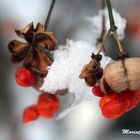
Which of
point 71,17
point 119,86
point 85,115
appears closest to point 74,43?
point 119,86

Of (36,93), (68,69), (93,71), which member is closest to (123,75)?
(93,71)

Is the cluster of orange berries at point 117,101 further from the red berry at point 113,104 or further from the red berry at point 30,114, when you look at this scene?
the red berry at point 30,114

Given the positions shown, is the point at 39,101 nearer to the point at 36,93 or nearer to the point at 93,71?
the point at 93,71

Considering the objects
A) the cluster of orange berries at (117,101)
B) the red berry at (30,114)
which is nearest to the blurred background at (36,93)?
A: the red berry at (30,114)

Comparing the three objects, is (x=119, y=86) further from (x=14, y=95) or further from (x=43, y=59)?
(x=14, y=95)

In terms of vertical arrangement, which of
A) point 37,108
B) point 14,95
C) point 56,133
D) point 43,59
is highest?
point 43,59

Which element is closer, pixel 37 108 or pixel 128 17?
Result: pixel 37 108

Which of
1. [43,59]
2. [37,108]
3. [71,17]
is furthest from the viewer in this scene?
[71,17]
